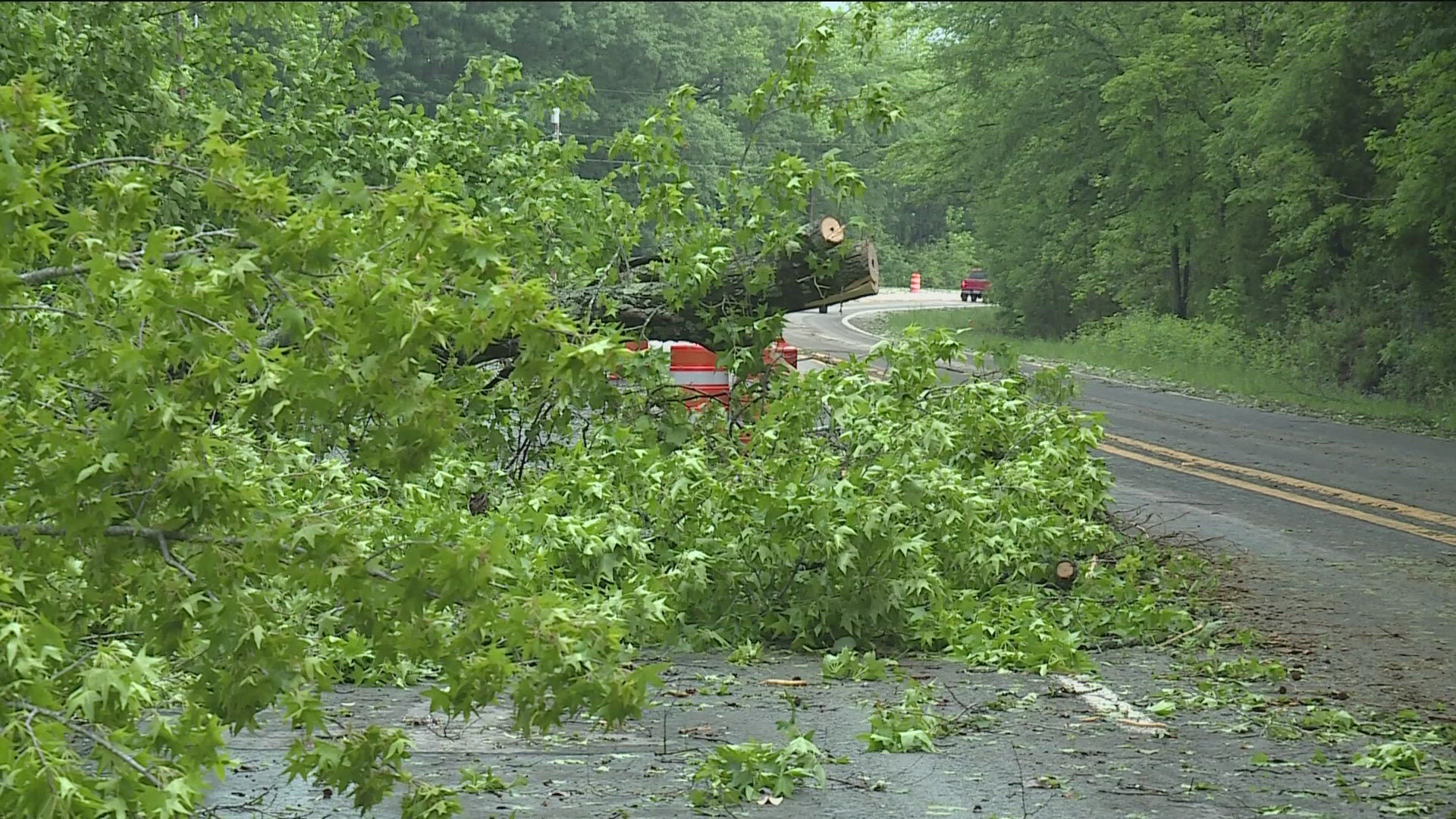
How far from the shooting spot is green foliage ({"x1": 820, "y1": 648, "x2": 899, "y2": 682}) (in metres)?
7.10

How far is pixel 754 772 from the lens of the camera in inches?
213

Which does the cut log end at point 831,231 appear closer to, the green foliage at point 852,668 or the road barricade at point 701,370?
the road barricade at point 701,370

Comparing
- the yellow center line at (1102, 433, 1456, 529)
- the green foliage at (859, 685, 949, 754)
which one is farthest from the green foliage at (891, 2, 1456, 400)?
the green foliage at (859, 685, 949, 754)

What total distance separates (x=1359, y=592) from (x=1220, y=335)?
22.8 metres

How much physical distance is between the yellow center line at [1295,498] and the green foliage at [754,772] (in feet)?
21.9

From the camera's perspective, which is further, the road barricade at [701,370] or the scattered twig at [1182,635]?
the road barricade at [701,370]

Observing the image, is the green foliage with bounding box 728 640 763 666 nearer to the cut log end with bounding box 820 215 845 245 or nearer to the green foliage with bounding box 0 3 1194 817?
the green foliage with bounding box 0 3 1194 817

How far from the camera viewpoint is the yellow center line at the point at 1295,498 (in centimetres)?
1110

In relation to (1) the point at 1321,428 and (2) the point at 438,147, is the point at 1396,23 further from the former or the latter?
(2) the point at 438,147

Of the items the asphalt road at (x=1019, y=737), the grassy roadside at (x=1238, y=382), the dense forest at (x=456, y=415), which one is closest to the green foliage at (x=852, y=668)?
the asphalt road at (x=1019, y=737)

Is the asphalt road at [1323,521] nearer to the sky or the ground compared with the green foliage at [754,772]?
nearer to the ground

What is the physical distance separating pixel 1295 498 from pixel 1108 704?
684cm

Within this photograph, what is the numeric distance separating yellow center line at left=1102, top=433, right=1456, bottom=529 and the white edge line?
317cm

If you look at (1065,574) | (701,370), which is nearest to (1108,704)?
(1065,574)
